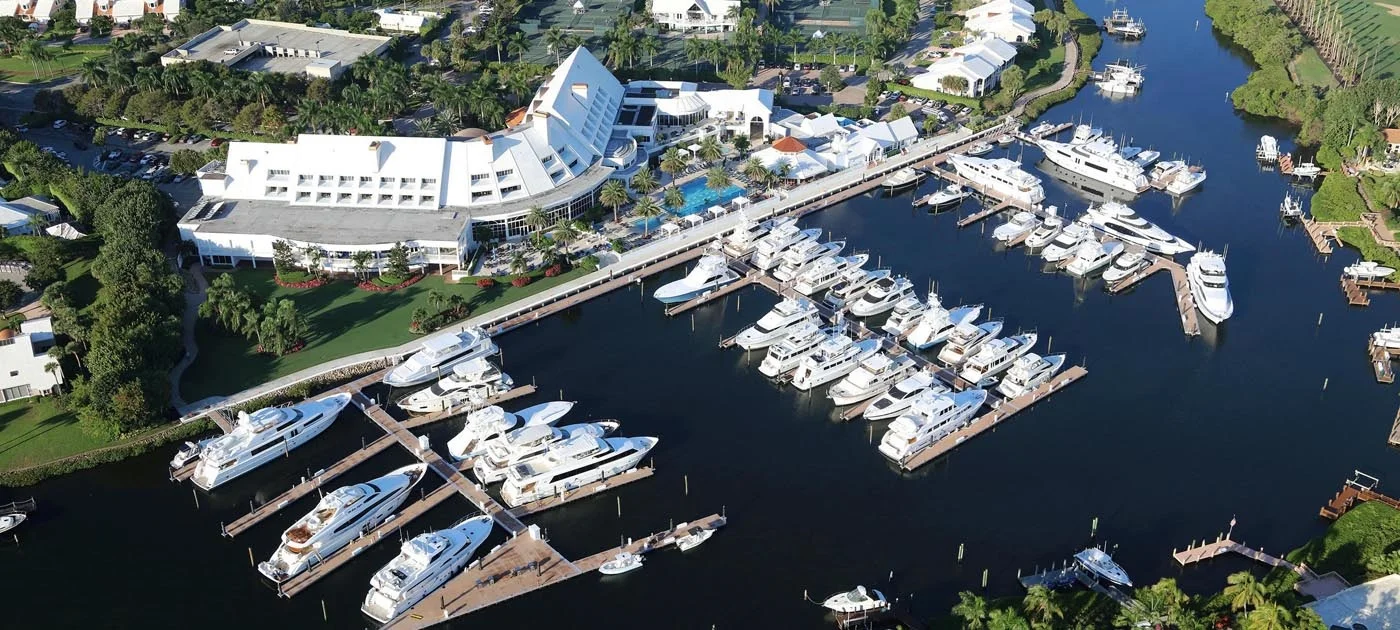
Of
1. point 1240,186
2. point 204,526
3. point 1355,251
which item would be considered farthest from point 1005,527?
point 1240,186

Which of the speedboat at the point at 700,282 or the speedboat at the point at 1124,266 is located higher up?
the speedboat at the point at 700,282

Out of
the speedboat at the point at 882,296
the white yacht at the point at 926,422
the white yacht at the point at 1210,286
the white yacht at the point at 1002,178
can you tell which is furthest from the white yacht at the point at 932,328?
the white yacht at the point at 1002,178

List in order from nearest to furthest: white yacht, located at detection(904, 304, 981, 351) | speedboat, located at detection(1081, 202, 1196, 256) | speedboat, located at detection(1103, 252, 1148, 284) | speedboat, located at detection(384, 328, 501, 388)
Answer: speedboat, located at detection(384, 328, 501, 388) → white yacht, located at detection(904, 304, 981, 351) → speedboat, located at detection(1103, 252, 1148, 284) → speedboat, located at detection(1081, 202, 1196, 256)

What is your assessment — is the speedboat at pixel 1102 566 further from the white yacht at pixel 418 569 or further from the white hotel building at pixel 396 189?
the white hotel building at pixel 396 189

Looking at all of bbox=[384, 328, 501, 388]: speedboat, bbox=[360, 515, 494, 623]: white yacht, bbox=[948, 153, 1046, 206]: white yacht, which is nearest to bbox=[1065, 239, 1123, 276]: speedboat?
bbox=[948, 153, 1046, 206]: white yacht

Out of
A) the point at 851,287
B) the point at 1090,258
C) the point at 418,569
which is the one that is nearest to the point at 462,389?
the point at 418,569

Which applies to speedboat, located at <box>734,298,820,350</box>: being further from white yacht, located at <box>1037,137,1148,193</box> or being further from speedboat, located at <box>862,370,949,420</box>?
white yacht, located at <box>1037,137,1148,193</box>

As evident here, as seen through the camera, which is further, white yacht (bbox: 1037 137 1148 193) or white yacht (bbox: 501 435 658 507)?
white yacht (bbox: 1037 137 1148 193)
